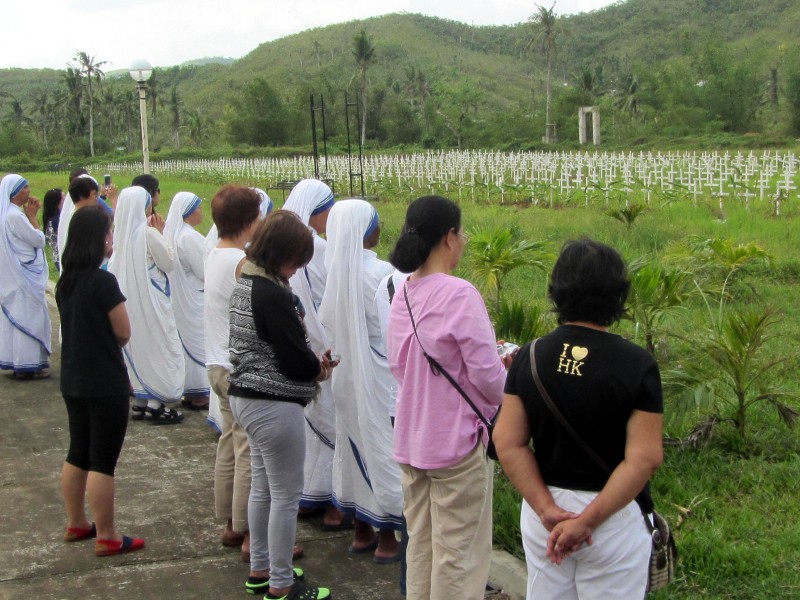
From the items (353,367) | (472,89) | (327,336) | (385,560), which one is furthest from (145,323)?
(472,89)

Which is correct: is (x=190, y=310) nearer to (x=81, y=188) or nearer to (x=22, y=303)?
(x=81, y=188)

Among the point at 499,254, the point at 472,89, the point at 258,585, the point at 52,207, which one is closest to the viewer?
the point at 258,585

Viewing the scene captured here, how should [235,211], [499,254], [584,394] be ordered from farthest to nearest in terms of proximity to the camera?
[499,254] < [235,211] < [584,394]

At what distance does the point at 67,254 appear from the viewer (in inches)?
166

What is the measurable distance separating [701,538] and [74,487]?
2.87 meters

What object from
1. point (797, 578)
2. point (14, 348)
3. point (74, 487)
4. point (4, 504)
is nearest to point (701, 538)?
point (797, 578)

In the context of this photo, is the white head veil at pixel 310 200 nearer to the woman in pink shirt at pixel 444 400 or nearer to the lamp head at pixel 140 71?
the woman in pink shirt at pixel 444 400

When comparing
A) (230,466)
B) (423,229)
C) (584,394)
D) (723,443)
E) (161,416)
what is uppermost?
(423,229)

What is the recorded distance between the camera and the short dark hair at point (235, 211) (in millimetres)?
4289

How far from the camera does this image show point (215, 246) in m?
5.05

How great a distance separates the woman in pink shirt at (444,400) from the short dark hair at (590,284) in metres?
0.59

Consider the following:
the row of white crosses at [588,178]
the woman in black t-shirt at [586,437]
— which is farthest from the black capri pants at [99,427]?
the row of white crosses at [588,178]

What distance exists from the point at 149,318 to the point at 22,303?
1.84 m

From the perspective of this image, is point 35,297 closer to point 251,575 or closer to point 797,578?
point 251,575
